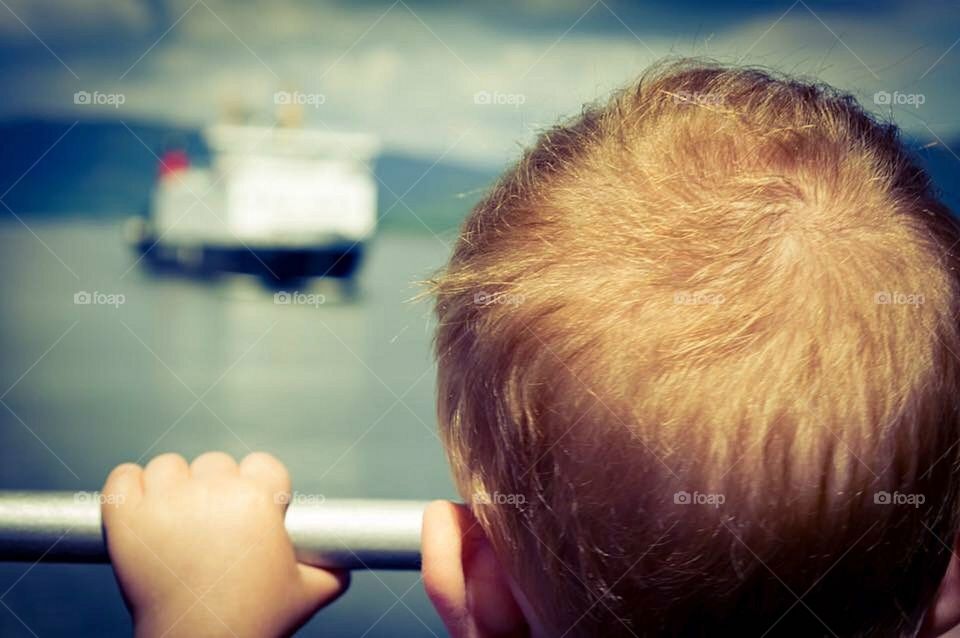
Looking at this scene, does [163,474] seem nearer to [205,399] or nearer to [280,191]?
[205,399]

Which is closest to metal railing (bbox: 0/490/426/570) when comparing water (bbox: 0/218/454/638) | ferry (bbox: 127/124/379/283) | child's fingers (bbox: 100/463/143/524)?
child's fingers (bbox: 100/463/143/524)

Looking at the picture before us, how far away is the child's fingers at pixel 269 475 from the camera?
0.66 m

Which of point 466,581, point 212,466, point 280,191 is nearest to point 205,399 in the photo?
point 280,191

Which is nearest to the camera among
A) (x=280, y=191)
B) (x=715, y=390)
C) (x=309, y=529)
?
(x=715, y=390)

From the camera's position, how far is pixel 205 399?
28.3ft

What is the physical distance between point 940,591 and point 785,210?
23cm

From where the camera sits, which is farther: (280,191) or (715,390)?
(280,191)

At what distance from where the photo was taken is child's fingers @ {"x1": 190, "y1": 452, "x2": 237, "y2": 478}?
0.69m

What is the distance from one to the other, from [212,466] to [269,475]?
0.05m

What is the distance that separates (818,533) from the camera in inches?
19.6

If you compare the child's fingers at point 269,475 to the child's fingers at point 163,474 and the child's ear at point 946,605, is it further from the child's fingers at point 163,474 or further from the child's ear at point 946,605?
the child's ear at point 946,605

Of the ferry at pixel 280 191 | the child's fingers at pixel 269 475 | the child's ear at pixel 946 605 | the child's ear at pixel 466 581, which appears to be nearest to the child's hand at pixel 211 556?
the child's fingers at pixel 269 475

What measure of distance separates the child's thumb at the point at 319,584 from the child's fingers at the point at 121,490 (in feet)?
0.39

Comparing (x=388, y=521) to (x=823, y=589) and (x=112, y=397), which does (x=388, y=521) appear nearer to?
(x=823, y=589)
